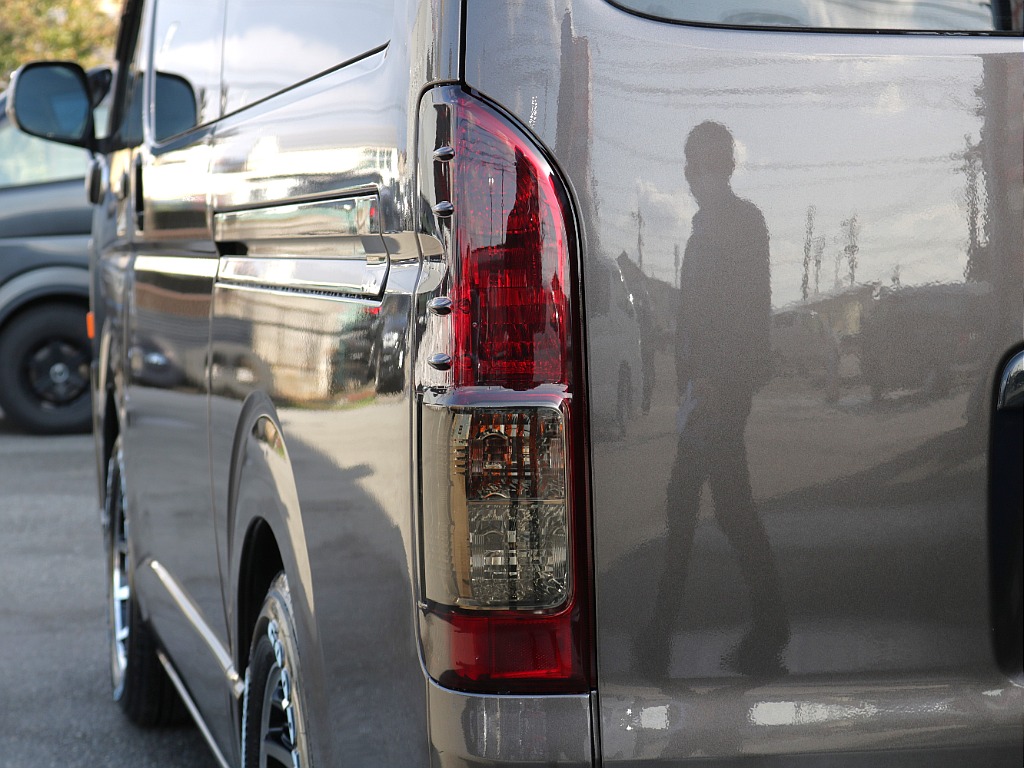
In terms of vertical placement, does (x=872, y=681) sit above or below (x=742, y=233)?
below

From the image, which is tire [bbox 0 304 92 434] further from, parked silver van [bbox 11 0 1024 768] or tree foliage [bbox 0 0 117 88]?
tree foliage [bbox 0 0 117 88]

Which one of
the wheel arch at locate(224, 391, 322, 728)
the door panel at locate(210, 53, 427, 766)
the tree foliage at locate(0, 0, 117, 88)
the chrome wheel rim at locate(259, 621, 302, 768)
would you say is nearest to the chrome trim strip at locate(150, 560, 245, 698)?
the wheel arch at locate(224, 391, 322, 728)

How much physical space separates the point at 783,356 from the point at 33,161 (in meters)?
8.84

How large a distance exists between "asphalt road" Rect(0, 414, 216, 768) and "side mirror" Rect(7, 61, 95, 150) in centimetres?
171

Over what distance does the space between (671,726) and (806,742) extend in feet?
0.53

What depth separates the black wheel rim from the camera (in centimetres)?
948

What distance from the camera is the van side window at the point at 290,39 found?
1863 mm

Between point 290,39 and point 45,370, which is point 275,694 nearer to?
point 290,39

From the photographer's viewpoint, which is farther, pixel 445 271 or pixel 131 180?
pixel 131 180

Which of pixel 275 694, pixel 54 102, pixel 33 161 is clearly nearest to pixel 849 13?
pixel 275 694

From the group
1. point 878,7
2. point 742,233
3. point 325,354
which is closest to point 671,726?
point 742,233

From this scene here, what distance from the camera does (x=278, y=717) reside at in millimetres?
2252

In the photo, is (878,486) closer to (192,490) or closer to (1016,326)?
(1016,326)

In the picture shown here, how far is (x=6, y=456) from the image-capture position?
8750mm
